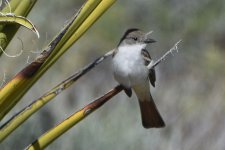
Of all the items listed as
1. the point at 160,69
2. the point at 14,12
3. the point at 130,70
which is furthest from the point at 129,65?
the point at 160,69

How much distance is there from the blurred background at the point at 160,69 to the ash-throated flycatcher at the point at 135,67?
288 mm

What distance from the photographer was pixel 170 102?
283 inches

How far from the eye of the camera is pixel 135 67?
4.18 meters

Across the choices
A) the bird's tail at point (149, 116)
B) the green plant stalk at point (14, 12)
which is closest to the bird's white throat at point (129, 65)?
the bird's tail at point (149, 116)

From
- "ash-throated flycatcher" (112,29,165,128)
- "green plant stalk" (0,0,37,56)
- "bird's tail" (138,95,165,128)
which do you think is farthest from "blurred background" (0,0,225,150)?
"green plant stalk" (0,0,37,56)

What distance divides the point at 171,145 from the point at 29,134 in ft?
3.45

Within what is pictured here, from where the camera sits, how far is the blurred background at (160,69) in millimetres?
5230

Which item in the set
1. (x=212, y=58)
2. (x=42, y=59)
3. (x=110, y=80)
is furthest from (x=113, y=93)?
(x=212, y=58)

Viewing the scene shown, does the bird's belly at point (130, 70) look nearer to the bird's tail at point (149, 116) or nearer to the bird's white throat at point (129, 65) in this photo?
the bird's white throat at point (129, 65)

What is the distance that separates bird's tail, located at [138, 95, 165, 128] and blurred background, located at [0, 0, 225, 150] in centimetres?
15

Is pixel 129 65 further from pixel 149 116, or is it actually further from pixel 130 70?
pixel 149 116

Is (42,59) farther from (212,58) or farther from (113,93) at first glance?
(212,58)

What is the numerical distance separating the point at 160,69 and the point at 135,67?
164 inches

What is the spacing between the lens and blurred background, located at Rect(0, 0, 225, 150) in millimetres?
5230
